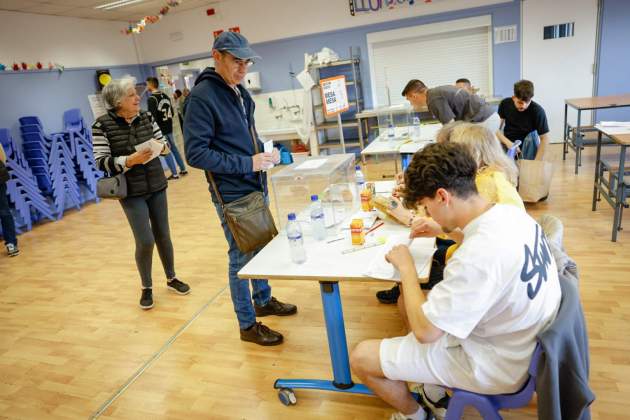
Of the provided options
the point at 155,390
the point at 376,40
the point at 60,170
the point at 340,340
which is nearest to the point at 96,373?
the point at 155,390

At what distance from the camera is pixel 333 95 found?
446 centimetres

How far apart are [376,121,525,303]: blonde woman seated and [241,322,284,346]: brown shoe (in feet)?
3.13

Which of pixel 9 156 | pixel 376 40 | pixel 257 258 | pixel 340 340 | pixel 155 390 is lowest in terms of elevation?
pixel 155 390

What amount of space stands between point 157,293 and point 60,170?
376cm

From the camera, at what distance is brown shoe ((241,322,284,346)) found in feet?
7.99

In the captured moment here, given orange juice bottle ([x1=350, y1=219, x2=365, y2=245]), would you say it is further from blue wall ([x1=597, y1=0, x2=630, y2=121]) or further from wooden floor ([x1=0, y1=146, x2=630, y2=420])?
blue wall ([x1=597, y1=0, x2=630, y2=121])

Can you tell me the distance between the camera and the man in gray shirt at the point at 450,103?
12.1 ft

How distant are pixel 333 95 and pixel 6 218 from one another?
3.69 m

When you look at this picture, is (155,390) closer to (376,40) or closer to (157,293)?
(157,293)

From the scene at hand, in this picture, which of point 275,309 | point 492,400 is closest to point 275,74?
point 275,309

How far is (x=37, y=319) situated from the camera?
10.5 ft

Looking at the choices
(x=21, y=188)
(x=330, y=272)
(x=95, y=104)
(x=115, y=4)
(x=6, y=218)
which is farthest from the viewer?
(x=95, y=104)

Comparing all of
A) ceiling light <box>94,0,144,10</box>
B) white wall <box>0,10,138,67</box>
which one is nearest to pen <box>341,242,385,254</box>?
white wall <box>0,10,138,67</box>

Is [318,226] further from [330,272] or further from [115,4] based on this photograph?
[115,4]
